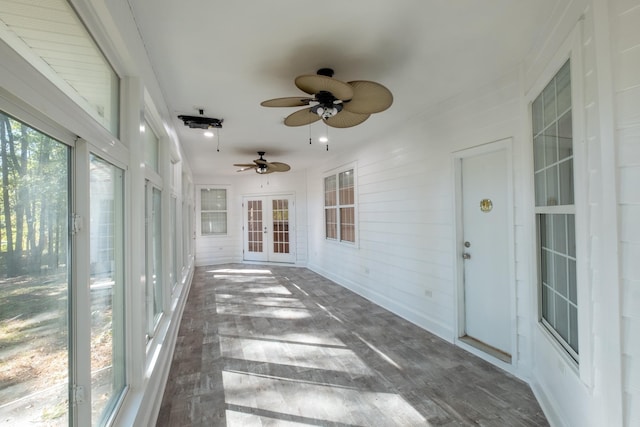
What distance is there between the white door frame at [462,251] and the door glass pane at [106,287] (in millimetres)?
3141

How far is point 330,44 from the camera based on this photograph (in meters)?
2.27

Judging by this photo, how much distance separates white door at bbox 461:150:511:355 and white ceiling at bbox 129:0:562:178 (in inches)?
34.7

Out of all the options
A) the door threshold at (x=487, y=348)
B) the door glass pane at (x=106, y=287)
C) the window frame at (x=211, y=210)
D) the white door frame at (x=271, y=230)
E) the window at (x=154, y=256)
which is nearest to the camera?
the door glass pane at (x=106, y=287)

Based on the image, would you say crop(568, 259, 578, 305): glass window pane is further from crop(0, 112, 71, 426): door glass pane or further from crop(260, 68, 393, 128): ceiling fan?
crop(0, 112, 71, 426): door glass pane

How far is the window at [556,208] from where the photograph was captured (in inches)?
78.0

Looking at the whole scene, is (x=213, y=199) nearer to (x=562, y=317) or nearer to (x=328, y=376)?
(x=328, y=376)

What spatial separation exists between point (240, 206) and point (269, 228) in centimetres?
119

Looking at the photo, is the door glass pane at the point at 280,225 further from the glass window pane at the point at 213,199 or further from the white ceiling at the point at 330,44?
the white ceiling at the point at 330,44

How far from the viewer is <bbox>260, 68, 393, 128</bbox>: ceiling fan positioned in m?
2.14

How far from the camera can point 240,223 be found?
9445mm

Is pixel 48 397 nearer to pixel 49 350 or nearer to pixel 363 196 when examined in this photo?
pixel 49 350

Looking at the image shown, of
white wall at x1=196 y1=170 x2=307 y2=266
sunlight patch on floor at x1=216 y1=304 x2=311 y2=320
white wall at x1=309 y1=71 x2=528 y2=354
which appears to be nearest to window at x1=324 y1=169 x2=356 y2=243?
white wall at x1=309 y1=71 x2=528 y2=354

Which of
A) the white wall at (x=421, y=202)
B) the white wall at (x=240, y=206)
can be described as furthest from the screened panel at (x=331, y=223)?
the white wall at (x=240, y=206)

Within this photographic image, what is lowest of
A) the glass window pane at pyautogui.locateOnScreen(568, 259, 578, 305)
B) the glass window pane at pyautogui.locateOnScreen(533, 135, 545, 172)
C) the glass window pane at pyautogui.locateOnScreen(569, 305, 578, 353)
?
the glass window pane at pyautogui.locateOnScreen(569, 305, 578, 353)
